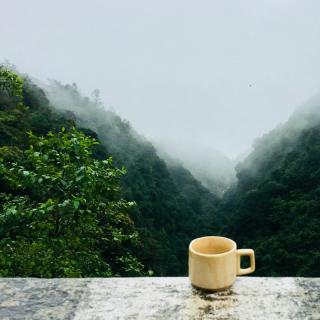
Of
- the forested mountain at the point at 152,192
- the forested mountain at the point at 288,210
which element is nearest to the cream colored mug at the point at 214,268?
the forested mountain at the point at 288,210

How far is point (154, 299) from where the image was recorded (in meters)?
1.79

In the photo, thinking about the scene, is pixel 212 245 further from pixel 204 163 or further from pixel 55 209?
pixel 204 163

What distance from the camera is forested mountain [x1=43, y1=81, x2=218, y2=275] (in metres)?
38.4

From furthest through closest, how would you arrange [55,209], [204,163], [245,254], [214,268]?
[204,163] → [55,209] → [245,254] → [214,268]

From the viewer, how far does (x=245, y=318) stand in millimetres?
1638

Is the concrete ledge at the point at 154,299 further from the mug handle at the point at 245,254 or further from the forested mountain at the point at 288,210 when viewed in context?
the forested mountain at the point at 288,210

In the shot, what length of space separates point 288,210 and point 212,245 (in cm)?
3807

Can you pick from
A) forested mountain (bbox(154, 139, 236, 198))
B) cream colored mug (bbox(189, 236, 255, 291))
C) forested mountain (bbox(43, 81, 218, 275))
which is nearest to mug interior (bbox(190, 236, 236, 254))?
cream colored mug (bbox(189, 236, 255, 291))

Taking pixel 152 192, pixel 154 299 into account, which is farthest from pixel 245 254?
pixel 152 192

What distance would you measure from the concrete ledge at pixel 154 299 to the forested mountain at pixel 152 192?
85.2ft

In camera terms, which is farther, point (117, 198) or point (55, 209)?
point (117, 198)

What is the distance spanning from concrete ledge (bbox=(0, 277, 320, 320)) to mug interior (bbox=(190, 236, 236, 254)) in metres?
0.14

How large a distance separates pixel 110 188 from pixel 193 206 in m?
64.2

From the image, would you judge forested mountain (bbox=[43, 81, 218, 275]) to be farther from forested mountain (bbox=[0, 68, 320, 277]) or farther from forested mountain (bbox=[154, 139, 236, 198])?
forested mountain (bbox=[154, 139, 236, 198])
